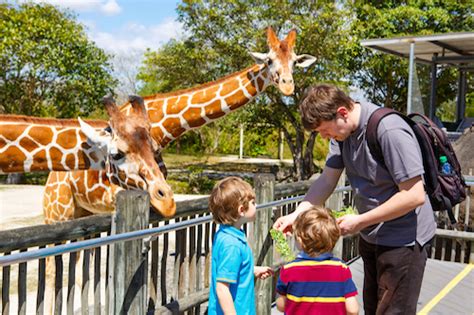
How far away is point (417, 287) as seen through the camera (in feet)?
9.66

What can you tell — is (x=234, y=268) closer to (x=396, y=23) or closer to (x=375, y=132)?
(x=375, y=132)

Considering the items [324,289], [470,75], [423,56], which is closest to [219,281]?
[324,289]

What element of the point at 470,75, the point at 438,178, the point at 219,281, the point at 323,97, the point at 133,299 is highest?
the point at 470,75

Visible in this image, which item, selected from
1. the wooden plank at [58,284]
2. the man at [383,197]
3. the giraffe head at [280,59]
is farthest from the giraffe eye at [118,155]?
the giraffe head at [280,59]

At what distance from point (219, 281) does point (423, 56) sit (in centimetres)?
1164

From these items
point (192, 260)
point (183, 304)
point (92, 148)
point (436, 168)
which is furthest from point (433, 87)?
point (436, 168)

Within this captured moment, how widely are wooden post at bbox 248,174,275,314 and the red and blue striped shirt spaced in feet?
7.04

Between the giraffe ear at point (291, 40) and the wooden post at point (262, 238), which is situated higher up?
the giraffe ear at point (291, 40)

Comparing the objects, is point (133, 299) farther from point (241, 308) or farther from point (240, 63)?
point (240, 63)

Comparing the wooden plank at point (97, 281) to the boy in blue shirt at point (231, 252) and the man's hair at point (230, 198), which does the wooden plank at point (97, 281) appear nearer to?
the boy in blue shirt at point (231, 252)

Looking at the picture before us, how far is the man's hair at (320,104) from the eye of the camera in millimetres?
2701

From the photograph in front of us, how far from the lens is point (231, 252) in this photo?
9.18 feet

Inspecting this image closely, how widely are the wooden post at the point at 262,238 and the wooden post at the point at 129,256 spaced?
160 centimetres

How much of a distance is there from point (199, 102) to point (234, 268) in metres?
4.42
